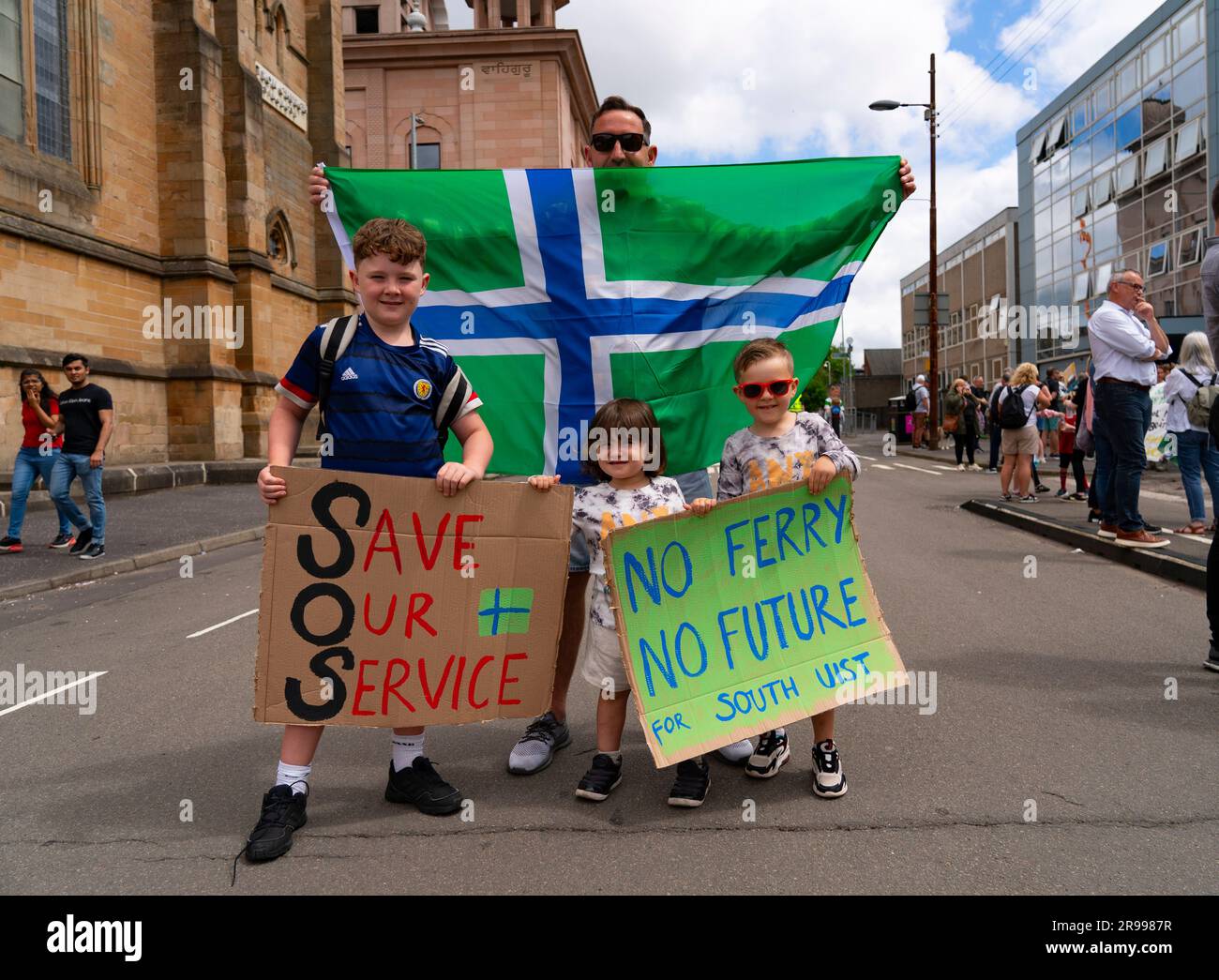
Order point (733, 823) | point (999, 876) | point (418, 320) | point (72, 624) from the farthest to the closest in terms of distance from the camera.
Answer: point (72, 624) < point (418, 320) < point (733, 823) < point (999, 876)

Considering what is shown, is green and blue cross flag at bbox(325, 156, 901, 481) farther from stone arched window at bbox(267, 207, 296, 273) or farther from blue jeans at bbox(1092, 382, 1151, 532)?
stone arched window at bbox(267, 207, 296, 273)

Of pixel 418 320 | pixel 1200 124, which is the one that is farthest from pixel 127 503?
pixel 1200 124

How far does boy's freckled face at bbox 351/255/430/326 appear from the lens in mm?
3090

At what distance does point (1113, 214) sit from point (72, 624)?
1510 inches

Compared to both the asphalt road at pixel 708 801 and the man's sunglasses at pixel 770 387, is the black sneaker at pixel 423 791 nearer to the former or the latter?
the asphalt road at pixel 708 801

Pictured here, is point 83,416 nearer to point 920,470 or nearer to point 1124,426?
point 1124,426

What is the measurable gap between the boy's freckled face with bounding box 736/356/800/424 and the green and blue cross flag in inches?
18.5

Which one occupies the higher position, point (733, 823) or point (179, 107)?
point (179, 107)

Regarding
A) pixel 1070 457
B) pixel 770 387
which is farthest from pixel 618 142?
pixel 1070 457

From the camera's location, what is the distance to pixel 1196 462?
355 inches

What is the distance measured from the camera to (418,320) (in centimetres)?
389


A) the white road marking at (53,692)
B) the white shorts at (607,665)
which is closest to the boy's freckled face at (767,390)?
the white shorts at (607,665)

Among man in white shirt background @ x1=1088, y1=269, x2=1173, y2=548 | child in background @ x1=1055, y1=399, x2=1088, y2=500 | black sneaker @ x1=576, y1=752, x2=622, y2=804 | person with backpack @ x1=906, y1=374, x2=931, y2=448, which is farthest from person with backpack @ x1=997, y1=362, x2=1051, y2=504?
person with backpack @ x1=906, y1=374, x2=931, y2=448

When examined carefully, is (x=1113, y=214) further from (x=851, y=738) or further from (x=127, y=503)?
(x=851, y=738)
